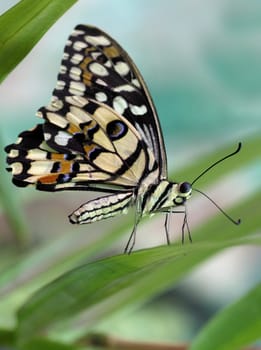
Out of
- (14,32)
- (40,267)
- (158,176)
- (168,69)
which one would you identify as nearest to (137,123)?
(158,176)

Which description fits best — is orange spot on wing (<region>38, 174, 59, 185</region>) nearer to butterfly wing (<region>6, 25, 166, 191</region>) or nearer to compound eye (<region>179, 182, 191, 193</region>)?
butterfly wing (<region>6, 25, 166, 191</region>)

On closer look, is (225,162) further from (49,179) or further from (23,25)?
(23,25)

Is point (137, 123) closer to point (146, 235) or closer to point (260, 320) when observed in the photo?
point (260, 320)

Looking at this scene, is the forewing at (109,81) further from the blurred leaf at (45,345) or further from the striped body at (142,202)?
the blurred leaf at (45,345)

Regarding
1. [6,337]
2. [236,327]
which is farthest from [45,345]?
[236,327]

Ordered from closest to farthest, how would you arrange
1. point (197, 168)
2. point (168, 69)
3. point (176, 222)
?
point (197, 168) → point (176, 222) → point (168, 69)

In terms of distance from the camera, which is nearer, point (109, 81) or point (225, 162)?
point (109, 81)
